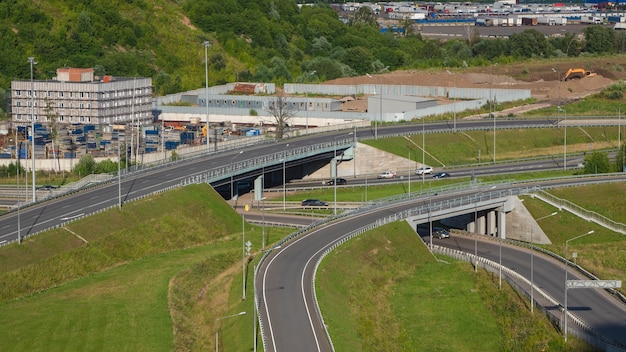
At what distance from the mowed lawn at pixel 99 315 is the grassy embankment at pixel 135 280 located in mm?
70

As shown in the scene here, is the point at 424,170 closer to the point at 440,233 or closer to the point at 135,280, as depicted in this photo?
the point at 440,233

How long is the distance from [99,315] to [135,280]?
9.55m

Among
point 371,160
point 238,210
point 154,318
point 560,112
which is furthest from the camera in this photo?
point 560,112

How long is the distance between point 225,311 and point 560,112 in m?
110

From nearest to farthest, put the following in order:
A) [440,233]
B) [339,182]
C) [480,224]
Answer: [440,233] < [480,224] < [339,182]

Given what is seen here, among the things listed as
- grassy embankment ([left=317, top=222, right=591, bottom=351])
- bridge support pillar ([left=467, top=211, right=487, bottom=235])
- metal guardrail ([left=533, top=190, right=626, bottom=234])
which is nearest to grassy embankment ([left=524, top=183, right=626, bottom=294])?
metal guardrail ([left=533, top=190, right=626, bottom=234])

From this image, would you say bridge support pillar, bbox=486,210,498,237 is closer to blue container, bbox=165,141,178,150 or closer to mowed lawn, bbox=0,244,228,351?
mowed lawn, bbox=0,244,228,351

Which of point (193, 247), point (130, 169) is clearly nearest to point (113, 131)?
point (130, 169)

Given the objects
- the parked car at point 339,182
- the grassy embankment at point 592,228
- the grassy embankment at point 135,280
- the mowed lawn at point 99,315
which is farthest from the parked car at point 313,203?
the mowed lawn at point 99,315

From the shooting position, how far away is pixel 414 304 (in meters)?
101

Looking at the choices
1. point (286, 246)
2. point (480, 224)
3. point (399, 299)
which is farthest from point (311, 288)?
point (480, 224)

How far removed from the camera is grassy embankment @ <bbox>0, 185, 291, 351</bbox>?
285 ft

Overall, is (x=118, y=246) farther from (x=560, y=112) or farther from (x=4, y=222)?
(x=560, y=112)

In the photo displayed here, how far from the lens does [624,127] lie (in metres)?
179
